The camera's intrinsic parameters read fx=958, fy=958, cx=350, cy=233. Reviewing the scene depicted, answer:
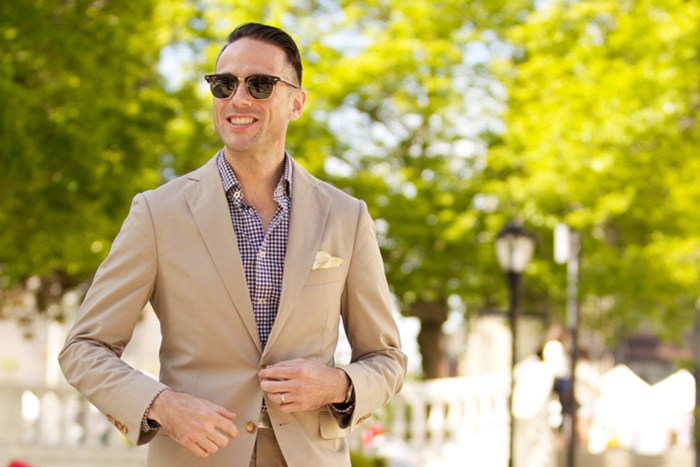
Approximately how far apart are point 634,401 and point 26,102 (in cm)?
1118

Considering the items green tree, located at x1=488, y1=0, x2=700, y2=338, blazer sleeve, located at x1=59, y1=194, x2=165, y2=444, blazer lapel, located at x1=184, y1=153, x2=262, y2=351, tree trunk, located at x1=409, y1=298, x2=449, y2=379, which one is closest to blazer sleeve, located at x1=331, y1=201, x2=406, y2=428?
blazer lapel, located at x1=184, y1=153, x2=262, y2=351

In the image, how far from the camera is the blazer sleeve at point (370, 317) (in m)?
2.65

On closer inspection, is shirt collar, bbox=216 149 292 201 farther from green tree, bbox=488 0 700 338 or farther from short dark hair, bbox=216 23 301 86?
green tree, bbox=488 0 700 338

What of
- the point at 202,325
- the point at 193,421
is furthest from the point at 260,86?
the point at 193,421

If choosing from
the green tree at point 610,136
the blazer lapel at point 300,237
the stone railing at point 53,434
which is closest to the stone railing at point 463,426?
the stone railing at point 53,434

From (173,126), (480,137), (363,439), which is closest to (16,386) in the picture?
(363,439)

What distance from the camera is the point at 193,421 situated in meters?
2.23

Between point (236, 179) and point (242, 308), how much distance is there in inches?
15.8

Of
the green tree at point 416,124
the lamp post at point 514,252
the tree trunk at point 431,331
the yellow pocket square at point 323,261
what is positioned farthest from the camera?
the tree trunk at point 431,331

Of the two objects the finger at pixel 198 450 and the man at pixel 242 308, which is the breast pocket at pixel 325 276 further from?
the finger at pixel 198 450

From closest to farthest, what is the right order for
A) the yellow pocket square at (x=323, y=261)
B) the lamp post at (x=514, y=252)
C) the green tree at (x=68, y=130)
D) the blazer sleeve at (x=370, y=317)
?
the yellow pocket square at (x=323, y=261)
the blazer sleeve at (x=370, y=317)
the green tree at (x=68, y=130)
the lamp post at (x=514, y=252)

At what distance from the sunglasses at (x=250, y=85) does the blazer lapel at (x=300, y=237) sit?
282 millimetres

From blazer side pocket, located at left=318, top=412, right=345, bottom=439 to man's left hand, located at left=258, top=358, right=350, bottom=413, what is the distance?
15 cm

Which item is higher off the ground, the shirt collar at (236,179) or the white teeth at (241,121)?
the white teeth at (241,121)
